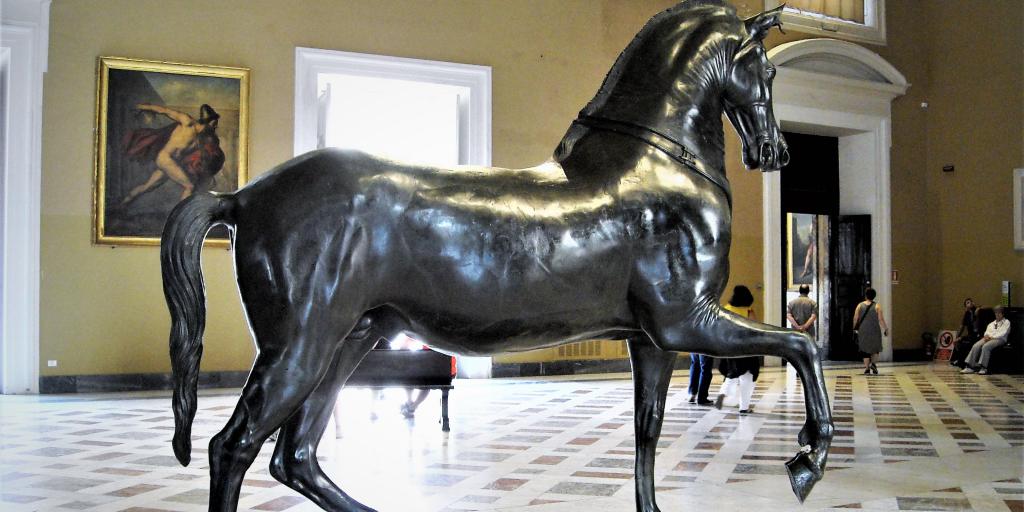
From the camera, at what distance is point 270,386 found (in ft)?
8.77

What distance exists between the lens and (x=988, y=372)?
51.3ft

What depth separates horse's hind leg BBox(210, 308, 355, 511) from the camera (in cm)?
268

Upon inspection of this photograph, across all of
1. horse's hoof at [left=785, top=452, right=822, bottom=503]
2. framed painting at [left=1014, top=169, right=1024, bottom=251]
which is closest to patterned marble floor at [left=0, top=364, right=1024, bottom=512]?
horse's hoof at [left=785, top=452, right=822, bottom=503]

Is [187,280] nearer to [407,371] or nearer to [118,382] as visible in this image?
[407,371]

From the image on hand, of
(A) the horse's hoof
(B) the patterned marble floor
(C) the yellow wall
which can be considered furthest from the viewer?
(C) the yellow wall

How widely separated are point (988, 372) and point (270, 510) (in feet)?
47.5

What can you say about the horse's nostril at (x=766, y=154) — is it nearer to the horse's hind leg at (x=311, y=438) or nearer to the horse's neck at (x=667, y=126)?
the horse's neck at (x=667, y=126)

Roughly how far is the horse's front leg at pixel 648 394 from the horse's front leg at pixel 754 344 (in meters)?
0.36

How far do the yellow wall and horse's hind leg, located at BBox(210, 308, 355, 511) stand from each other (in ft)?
30.1

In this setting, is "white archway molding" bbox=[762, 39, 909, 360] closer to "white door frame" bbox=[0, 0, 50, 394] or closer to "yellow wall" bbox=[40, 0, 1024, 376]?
"yellow wall" bbox=[40, 0, 1024, 376]

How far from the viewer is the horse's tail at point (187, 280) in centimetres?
279

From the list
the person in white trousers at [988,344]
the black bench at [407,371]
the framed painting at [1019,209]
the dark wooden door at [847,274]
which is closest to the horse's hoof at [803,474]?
the black bench at [407,371]

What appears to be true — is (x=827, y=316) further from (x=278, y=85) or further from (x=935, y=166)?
(x=278, y=85)

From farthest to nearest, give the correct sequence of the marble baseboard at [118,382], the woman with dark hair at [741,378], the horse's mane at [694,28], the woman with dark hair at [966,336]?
1. the woman with dark hair at [966,336]
2. the marble baseboard at [118,382]
3. the woman with dark hair at [741,378]
4. the horse's mane at [694,28]
